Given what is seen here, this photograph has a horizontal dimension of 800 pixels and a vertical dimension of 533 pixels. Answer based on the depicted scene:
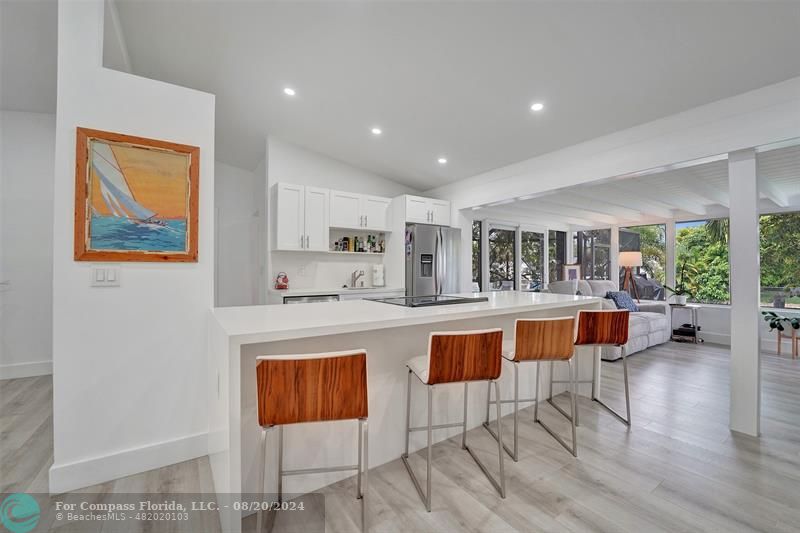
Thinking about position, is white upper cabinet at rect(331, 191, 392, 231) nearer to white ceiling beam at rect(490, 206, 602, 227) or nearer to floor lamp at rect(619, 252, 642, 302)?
white ceiling beam at rect(490, 206, 602, 227)

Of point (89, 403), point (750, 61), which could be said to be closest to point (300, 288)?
point (89, 403)

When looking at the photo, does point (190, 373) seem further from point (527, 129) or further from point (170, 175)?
point (527, 129)

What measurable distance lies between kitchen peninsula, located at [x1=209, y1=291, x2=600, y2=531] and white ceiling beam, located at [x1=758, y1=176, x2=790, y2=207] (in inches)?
161

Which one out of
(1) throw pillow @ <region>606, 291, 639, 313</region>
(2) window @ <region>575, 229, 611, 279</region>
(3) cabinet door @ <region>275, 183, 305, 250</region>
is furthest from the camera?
(2) window @ <region>575, 229, 611, 279</region>

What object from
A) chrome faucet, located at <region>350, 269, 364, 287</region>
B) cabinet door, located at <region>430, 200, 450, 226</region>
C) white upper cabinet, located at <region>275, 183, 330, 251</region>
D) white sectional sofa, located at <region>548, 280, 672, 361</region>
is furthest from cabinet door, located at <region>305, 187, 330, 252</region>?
white sectional sofa, located at <region>548, 280, 672, 361</region>

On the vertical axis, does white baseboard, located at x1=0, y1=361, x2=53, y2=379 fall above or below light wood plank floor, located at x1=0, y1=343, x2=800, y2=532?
above

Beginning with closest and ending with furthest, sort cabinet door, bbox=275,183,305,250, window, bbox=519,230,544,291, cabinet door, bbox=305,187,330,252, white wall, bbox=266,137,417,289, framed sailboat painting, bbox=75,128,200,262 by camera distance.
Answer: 1. framed sailboat painting, bbox=75,128,200,262
2. cabinet door, bbox=275,183,305,250
3. cabinet door, bbox=305,187,330,252
4. white wall, bbox=266,137,417,289
5. window, bbox=519,230,544,291

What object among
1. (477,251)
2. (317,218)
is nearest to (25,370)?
(317,218)

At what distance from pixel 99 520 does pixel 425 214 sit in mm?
4279

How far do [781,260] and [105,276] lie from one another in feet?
27.1

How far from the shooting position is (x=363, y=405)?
4.61ft

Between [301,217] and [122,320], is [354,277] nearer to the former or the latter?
[301,217]

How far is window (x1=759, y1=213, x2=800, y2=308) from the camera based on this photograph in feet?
16.5

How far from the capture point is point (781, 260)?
512 centimetres
